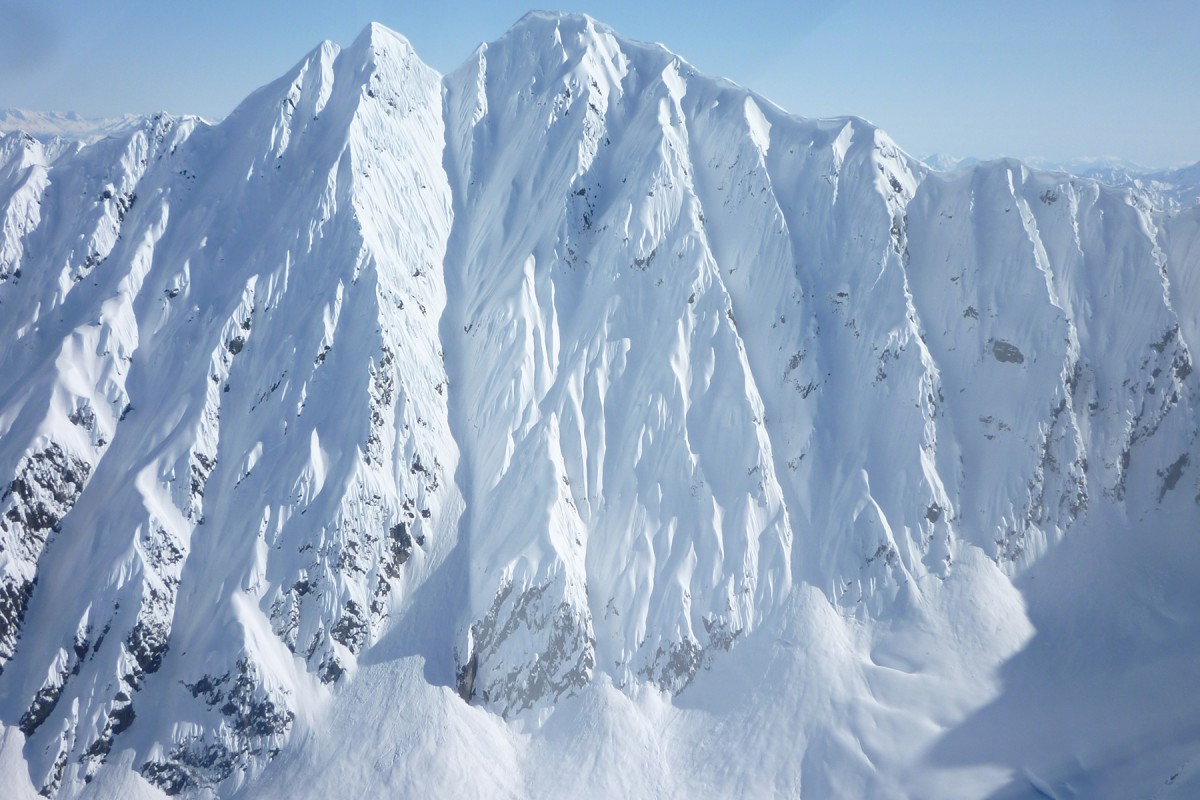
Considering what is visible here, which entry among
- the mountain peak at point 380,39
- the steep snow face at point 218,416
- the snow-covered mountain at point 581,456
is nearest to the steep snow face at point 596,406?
the snow-covered mountain at point 581,456

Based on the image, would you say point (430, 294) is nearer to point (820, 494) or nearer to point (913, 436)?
point (820, 494)

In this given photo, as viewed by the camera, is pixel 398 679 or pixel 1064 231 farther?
pixel 1064 231

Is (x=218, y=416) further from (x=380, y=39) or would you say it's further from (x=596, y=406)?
(x=380, y=39)

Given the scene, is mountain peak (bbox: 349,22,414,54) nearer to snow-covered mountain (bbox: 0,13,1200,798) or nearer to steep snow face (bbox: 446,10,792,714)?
snow-covered mountain (bbox: 0,13,1200,798)

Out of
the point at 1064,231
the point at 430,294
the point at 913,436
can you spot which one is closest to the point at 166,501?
the point at 430,294

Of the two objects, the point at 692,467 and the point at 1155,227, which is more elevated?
the point at 1155,227

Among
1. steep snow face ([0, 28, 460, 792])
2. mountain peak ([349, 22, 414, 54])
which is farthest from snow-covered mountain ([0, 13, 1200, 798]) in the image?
mountain peak ([349, 22, 414, 54])

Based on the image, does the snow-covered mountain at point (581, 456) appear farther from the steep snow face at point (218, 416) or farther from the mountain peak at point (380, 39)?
the mountain peak at point (380, 39)

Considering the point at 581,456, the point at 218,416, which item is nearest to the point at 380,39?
the point at 218,416
